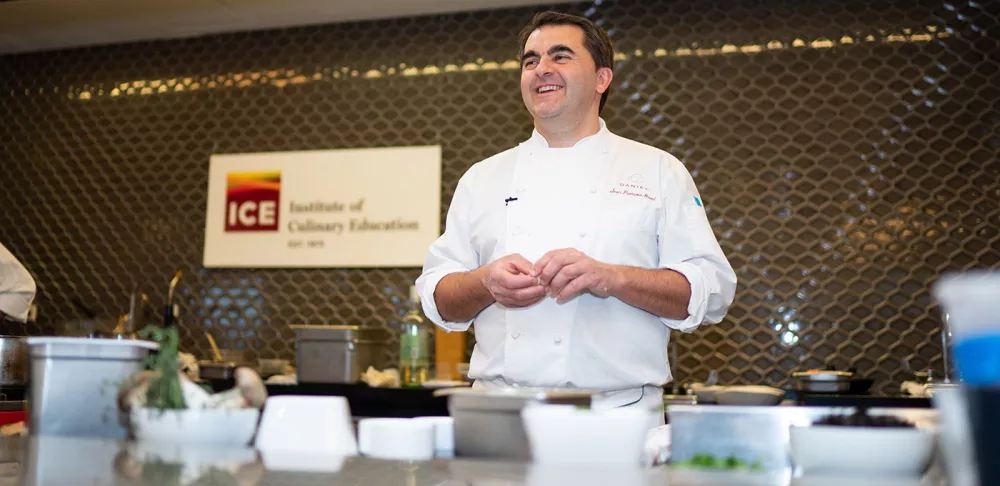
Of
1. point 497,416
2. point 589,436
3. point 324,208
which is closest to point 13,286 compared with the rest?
point 324,208

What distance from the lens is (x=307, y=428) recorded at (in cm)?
133

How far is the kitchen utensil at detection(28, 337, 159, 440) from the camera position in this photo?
1.47 metres

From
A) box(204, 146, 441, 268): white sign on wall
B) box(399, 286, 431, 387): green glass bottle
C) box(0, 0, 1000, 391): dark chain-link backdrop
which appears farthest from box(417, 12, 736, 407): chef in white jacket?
box(204, 146, 441, 268): white sign on wall

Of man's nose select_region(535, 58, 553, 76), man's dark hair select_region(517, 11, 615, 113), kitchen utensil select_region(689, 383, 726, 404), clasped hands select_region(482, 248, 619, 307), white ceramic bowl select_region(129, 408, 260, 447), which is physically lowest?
kitchen utensil select_region(689, 383, 726, 404)

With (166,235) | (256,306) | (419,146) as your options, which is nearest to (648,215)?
(419,146)

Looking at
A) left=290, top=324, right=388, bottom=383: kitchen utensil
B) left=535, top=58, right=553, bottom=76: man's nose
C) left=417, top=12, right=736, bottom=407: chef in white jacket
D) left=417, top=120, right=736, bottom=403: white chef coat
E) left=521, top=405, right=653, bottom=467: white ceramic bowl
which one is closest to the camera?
left=521, top=405, right=653, bottom=467: white ceramic bowl

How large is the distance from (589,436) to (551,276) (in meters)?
0.78

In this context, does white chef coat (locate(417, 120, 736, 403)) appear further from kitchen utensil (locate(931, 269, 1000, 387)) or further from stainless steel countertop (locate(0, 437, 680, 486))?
kitchen utensil (locate(931, 269, 1000, 387))

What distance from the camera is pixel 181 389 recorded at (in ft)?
4.54

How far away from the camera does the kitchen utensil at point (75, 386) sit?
147 cm

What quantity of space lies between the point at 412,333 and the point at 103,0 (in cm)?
212

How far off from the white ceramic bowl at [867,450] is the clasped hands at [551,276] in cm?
83

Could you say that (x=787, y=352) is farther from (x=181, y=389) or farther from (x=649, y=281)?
(x=181, y=389)

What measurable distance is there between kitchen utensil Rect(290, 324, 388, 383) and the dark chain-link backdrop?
20.7 inches
